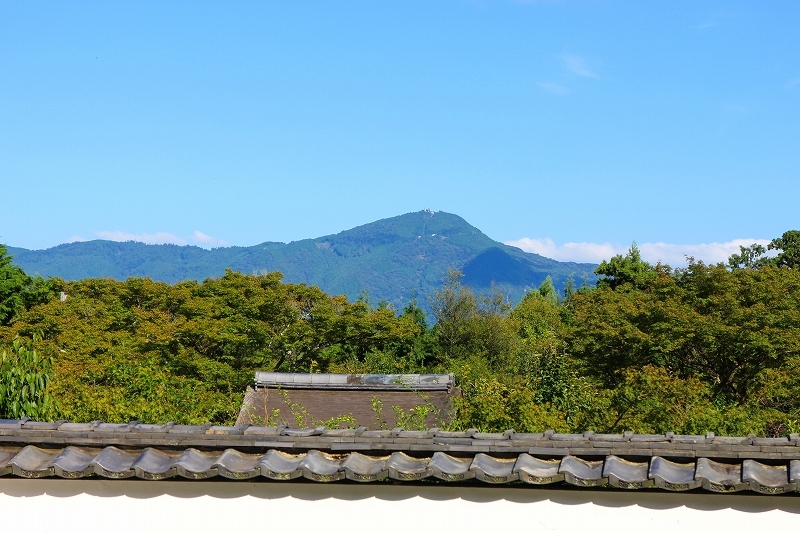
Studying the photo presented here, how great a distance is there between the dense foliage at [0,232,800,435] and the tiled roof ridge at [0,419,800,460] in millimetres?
6001

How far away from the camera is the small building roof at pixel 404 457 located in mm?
4391

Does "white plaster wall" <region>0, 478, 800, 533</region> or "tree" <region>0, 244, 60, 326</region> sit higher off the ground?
"tree" <region>0, 244, 60, 326</region>

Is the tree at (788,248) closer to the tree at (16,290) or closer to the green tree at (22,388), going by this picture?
the tree at (16,290)

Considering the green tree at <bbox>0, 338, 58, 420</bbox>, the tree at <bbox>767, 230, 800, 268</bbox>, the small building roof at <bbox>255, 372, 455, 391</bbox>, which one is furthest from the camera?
the tree at <bbox>767, 230, 800, 268</bbox>

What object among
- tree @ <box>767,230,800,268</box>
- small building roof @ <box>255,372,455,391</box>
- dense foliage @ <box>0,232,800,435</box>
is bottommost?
small building roof @ <box>255,372,455,391</box>

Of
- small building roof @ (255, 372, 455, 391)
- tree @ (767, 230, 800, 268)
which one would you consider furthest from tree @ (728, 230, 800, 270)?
small building roof @ (255, 372, 455, 391)

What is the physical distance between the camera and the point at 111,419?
12523 millimetres

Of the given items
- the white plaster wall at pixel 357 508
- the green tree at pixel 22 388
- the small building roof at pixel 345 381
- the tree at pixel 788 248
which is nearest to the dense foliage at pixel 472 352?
the green tree at pixel 22 388

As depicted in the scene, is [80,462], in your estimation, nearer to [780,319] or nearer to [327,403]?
[327,403]

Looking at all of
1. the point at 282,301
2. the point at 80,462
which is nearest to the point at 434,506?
the point at 80,462

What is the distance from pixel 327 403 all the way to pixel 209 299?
868 cm

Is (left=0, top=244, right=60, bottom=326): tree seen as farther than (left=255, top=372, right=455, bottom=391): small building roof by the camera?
Yes

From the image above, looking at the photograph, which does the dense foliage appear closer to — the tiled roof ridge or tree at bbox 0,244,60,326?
tree at bbox 0,244,60,326

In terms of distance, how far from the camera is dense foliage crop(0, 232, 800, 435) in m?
13.0
